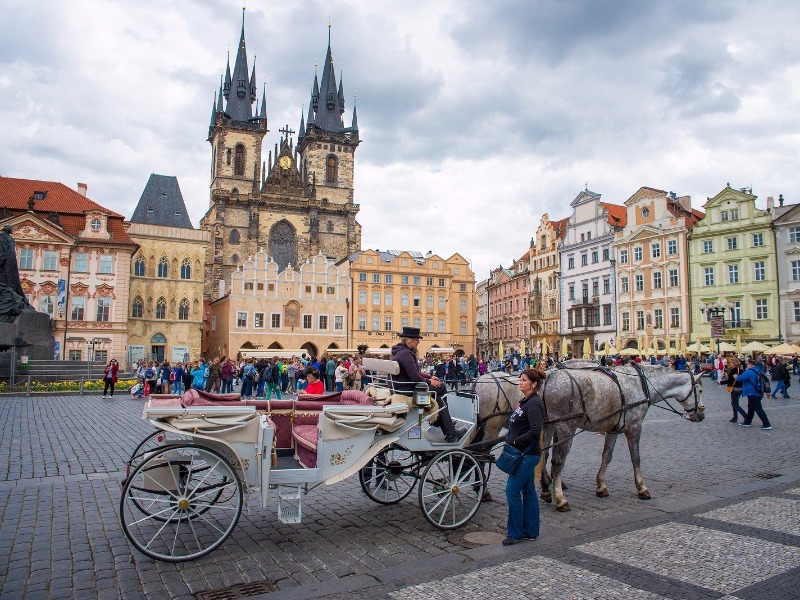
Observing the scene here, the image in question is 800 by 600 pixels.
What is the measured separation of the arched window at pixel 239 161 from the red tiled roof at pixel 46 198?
28079 millimetres

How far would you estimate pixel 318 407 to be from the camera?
22.8 feet

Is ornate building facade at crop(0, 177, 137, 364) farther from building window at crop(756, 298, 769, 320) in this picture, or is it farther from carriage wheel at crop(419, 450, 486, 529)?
building window at crop(756, 298, 769, 320)

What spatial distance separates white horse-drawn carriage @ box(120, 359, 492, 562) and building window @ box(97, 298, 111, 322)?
156 feet

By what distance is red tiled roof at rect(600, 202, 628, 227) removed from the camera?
5806cm

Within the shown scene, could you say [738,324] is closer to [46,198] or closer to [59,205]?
[59,205]

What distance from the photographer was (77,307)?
49062 millimetres

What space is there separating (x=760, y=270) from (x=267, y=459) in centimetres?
5100

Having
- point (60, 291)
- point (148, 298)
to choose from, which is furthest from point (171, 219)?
point (60, 291)

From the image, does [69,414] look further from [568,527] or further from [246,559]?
[568,527]

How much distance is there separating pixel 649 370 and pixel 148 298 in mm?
54459

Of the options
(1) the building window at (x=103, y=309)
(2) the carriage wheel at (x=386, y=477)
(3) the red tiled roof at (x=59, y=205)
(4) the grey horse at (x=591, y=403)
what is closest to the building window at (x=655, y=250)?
(3) the red tiled roof at (x=59, y=205)

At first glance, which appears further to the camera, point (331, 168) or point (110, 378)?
point (331, 168)

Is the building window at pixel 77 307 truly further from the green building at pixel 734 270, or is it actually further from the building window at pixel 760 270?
the building window at pixel 760 270

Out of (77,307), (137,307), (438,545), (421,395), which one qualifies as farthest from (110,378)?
(137,307)
